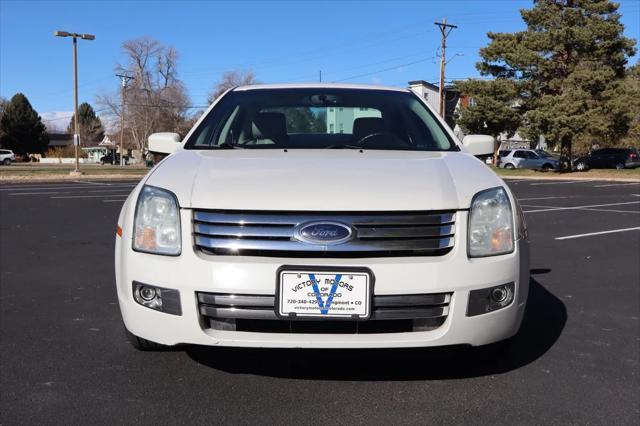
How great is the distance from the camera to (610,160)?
37.6 meters

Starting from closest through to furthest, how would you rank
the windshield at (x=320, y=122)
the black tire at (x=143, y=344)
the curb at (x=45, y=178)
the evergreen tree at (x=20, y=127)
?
the black tire at (x=143, y=344)
the windshield at (x=320, y=122)
the curb at (x=45, y=178)
the evergreen tree at (x=20, y=127)

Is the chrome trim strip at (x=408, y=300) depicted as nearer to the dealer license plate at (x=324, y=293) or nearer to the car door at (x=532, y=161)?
the dealer license plate at (x=324, y=293)

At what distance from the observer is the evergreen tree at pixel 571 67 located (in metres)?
30.3

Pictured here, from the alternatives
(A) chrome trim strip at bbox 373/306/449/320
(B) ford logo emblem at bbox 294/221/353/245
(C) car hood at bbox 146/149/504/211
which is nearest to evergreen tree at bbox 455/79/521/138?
(C) car hood at bbox 146/149/504/211

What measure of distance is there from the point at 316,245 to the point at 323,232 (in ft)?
0.20

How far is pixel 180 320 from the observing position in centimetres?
240

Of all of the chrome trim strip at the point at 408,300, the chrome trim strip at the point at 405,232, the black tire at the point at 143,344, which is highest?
the chrome trim strip at the point at 405,232

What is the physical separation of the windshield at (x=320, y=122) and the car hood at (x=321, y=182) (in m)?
0.53

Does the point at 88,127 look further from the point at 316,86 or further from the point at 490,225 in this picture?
the point at 490,225

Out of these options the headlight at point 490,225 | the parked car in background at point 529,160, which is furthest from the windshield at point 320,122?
the parked car in background at point 529,160

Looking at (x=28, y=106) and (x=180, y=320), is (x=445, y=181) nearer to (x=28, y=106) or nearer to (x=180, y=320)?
(x=180, y=320)

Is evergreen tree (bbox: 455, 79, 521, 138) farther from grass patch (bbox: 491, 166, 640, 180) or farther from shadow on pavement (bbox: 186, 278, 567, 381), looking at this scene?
shadow on pavement (bbox: 186, 278, 567, 381)

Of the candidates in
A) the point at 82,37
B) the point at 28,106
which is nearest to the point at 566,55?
the point at 82,37

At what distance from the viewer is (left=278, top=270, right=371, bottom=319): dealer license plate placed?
7.52 ft
